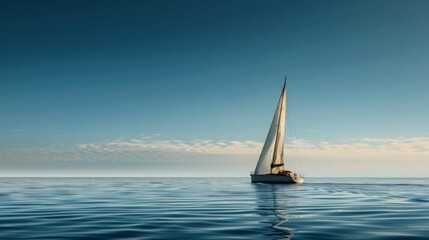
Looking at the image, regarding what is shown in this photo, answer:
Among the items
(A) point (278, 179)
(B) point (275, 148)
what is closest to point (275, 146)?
(B) point (275, 148)

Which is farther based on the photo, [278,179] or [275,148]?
[275,148]

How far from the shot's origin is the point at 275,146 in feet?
350

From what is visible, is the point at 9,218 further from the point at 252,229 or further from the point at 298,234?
the point at 298,234

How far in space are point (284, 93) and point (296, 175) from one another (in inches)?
823

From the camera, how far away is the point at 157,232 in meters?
21.1

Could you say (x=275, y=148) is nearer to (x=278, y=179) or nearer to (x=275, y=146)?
(x=275, y=146)

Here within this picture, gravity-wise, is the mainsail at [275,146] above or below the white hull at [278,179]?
above

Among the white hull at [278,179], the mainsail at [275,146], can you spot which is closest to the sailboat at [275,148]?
the mainsail at [275,146]

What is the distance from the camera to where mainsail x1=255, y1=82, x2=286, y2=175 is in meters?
106

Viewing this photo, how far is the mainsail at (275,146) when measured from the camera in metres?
106

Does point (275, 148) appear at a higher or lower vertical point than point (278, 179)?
higher

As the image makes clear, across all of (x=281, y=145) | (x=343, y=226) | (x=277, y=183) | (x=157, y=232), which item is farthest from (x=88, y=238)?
(x=281, y=145)

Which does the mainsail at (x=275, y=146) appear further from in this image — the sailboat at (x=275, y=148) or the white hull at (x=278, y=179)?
the white hull at (x=278, y=179)

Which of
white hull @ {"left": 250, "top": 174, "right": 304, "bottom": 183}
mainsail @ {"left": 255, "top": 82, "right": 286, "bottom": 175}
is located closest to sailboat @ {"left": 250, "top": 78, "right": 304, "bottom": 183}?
mainsail @ {"left": 255, "top": 82, "right": 286, "bottom": 175}
